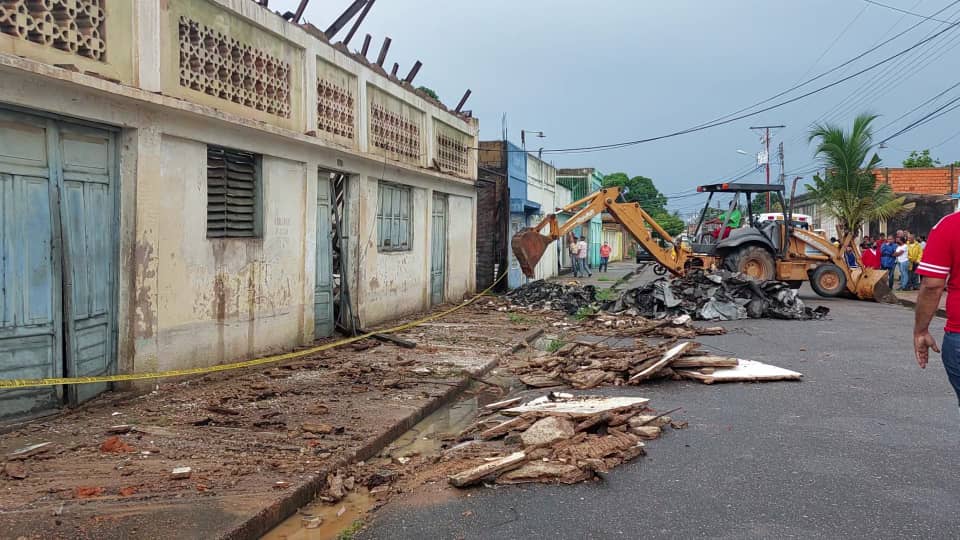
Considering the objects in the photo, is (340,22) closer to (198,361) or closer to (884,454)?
(198,361)

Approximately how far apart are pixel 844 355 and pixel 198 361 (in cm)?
884

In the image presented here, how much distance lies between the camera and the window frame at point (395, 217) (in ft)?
43.8

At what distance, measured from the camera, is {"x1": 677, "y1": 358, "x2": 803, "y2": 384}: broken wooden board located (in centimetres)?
844

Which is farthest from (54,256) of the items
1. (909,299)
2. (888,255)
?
(888,255)

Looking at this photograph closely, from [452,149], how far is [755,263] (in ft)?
27.6

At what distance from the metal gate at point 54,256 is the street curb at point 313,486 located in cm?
282

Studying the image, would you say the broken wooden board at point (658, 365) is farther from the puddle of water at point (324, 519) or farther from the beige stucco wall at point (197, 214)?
the beige stucco wall at point (197, 214)

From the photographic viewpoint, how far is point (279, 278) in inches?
386

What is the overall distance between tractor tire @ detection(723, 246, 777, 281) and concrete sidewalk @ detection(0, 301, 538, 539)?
11.4m

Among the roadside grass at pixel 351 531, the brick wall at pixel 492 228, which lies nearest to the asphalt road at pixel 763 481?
the roadside grass at pixel 351 531

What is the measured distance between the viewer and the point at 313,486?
194 inches

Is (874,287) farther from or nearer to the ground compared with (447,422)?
farther from the ground

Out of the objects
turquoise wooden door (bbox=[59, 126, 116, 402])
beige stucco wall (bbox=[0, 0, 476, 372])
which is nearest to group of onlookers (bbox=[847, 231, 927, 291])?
beige stucco wall (bbox=[0, 0, 476, 372])

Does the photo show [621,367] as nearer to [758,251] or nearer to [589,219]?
[589,219]
